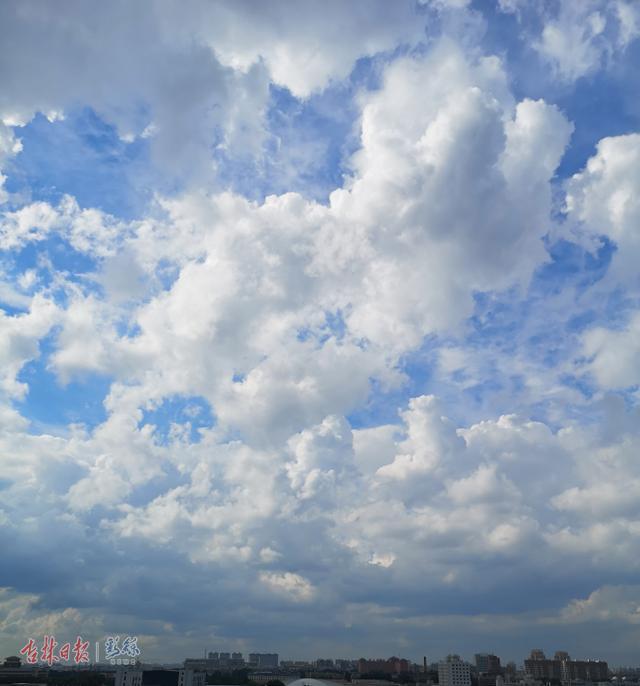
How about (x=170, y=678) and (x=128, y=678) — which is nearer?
(x=128, y=678)

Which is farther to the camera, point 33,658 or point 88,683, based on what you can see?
point 88,683

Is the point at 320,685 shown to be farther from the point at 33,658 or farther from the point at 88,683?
the point at 33,658

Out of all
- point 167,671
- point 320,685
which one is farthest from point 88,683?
point 320,685

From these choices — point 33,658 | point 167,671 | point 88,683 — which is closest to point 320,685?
point 167,671

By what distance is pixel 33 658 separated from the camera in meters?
128

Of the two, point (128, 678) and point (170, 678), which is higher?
point (128, 678)

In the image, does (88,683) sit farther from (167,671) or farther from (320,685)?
(320,685)

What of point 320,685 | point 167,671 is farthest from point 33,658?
point 320,685

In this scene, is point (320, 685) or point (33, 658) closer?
point (33, 658)

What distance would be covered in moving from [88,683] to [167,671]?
28125 millimetres

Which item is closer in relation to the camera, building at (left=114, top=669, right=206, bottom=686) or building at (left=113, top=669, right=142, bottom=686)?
building at (left=113, top=669, right=142, bottom=686)

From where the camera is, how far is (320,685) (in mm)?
192750

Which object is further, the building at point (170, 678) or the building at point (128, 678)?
the building at point (170, 678)

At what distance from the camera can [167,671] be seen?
635ft
